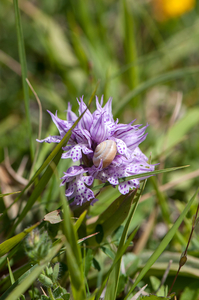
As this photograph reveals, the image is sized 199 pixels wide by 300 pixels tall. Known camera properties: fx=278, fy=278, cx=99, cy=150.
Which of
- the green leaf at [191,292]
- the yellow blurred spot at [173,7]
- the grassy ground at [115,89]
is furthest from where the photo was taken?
the yellow blurred spot at [173,7]

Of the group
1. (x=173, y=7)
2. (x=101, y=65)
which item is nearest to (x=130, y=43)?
(x=101, y=65)

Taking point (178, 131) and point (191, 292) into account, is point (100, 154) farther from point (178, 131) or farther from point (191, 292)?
point (178, 131)

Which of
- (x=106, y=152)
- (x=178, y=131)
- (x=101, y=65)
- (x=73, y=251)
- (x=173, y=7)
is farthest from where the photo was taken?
(x=173, y=7)

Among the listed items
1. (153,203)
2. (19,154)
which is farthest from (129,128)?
(19,154)

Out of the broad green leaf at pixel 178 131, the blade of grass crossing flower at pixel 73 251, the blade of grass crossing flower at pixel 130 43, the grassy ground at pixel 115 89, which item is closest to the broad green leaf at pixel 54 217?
the blade of grass crossing flower at pixel 73 251

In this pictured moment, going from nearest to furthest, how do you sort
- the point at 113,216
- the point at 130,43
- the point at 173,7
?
the point at 113,216
the point at 130,43
the point at 173,7

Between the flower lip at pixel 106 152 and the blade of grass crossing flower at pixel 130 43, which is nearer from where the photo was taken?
the flower lip at pixel 106 152

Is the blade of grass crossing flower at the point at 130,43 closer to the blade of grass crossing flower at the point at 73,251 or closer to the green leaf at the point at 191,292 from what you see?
the green leaf at the point at 191,292

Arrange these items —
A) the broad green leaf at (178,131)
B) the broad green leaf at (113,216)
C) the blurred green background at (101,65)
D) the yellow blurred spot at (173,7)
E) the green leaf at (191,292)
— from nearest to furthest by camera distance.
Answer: the broad green leaf at (113,216)
the green leaf at (191,292)
the broad green leaf at (178,131)
the blurred green background at (101,65)
the yellow blurred spot at (173,7)

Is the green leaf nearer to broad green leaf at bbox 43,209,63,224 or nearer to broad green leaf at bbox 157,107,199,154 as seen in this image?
broad green leaf at bbox 43,209,63,224
